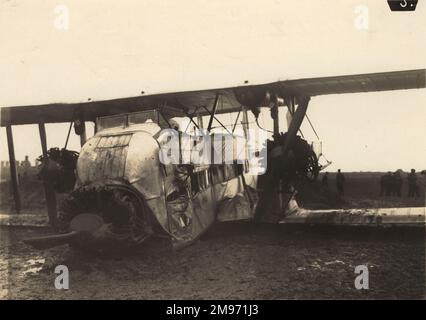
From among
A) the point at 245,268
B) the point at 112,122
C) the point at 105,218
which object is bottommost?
the point at 245,268

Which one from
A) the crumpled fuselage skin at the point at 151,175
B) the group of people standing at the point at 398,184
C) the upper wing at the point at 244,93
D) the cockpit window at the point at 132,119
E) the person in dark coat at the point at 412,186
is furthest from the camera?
the group of people standing at the point at 398,184

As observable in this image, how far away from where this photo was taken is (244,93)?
844 centimetres

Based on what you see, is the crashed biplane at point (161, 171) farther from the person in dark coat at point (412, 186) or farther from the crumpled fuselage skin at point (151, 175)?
the person in dark coat at point (412, 186)

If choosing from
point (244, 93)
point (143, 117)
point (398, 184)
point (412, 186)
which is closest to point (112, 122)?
point (143, 117)

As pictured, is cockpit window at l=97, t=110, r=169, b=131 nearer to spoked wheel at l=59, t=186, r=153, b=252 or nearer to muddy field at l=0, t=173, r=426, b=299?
spoked wheel at l=59, t=186, r=153, b=252

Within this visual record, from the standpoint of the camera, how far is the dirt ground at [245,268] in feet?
19.2

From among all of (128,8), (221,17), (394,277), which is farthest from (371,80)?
(128,8)

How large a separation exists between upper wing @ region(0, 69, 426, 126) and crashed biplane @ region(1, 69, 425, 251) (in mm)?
20

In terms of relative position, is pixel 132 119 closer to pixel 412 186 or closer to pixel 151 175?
pixel 151 175

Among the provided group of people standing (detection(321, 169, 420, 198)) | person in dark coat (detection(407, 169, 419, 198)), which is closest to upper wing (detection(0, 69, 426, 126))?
group of people standing (detection(321, 169, 420, 198))

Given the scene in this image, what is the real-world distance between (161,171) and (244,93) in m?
2.45

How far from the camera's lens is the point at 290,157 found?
336 inches

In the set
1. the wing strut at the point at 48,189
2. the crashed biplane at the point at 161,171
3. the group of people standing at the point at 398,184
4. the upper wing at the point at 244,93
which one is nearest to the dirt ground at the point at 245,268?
the crashed biplane at the point at 161,171

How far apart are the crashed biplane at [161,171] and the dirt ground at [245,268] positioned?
449mm
